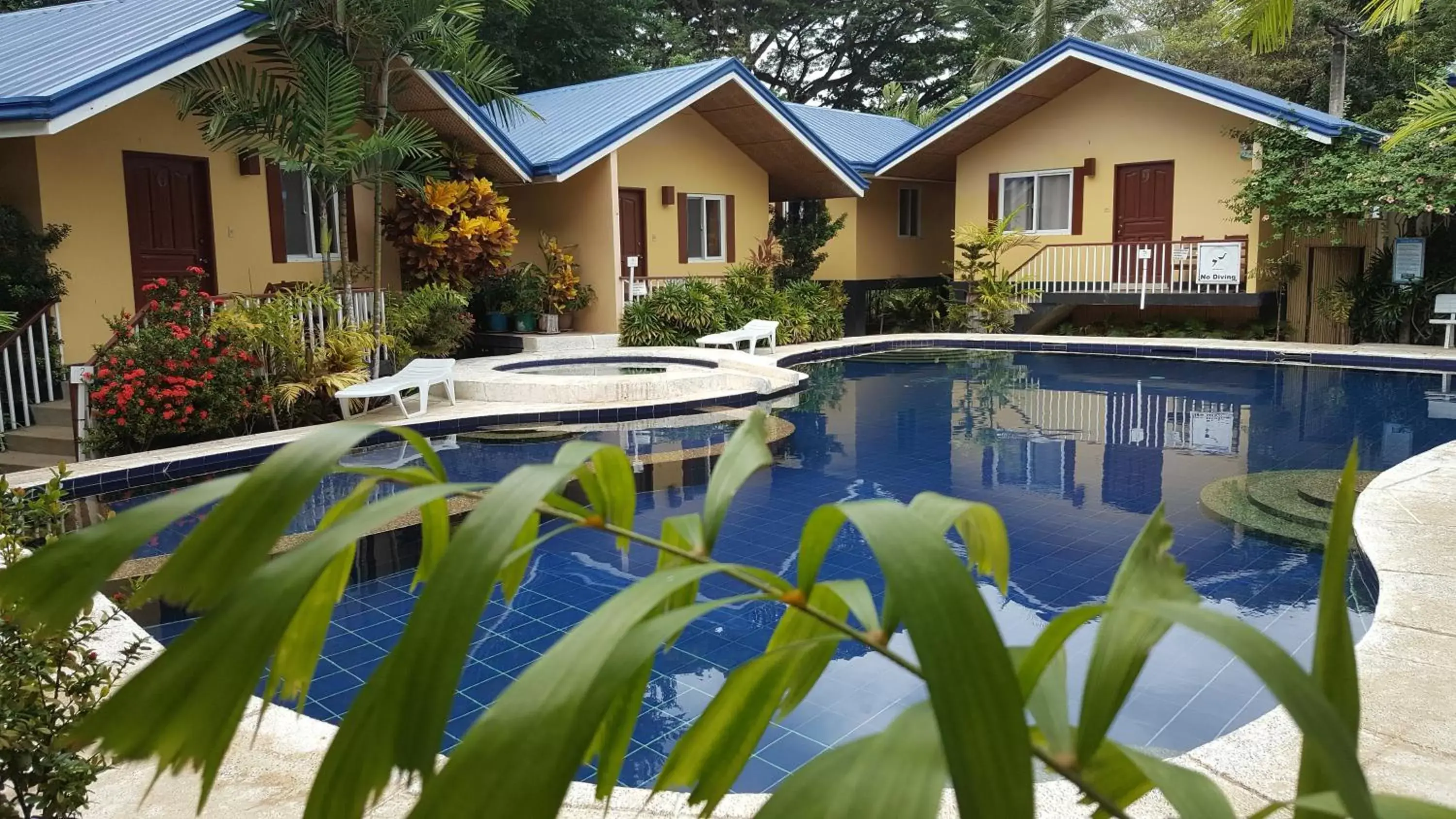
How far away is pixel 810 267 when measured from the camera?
18719mm

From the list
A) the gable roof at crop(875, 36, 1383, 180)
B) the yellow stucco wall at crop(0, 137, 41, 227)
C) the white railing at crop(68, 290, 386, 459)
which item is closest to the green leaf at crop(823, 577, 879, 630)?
the white railing at crop(68, 290, 386, 459)

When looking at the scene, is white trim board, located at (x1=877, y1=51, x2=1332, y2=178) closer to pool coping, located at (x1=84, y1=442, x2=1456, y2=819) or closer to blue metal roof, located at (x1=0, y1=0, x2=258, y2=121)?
blue metal roof, located at (x1=0, y1=0, x2=258, y2=121)

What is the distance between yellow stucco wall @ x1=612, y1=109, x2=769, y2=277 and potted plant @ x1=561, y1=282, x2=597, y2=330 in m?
1.54

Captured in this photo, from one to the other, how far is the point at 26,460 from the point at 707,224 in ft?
37.6

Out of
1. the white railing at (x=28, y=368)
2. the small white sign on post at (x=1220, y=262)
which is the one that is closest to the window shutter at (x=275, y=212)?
the white railing at (x=28, y=368)

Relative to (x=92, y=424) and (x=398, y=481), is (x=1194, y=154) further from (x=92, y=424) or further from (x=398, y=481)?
(x=398, y=481)

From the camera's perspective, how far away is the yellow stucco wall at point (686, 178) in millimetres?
16938

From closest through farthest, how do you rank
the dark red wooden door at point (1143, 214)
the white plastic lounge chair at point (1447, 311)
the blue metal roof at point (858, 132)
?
1. the white plastic lounge chair at point (1447, 311)
2. the dark red wooden door at point (1143, 214)
3. the blue metal roof at point (858, 132)

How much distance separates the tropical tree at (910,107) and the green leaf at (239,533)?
85.7 feet

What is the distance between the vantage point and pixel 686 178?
57.7 feet

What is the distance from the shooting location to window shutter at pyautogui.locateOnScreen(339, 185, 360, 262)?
13422mm

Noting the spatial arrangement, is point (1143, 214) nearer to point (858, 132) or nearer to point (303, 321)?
point (858, 132)

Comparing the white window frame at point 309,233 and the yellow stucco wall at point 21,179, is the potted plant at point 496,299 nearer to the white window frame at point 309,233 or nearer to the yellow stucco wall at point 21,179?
the white window frame at point 309,233

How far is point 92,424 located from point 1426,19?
939 inches
